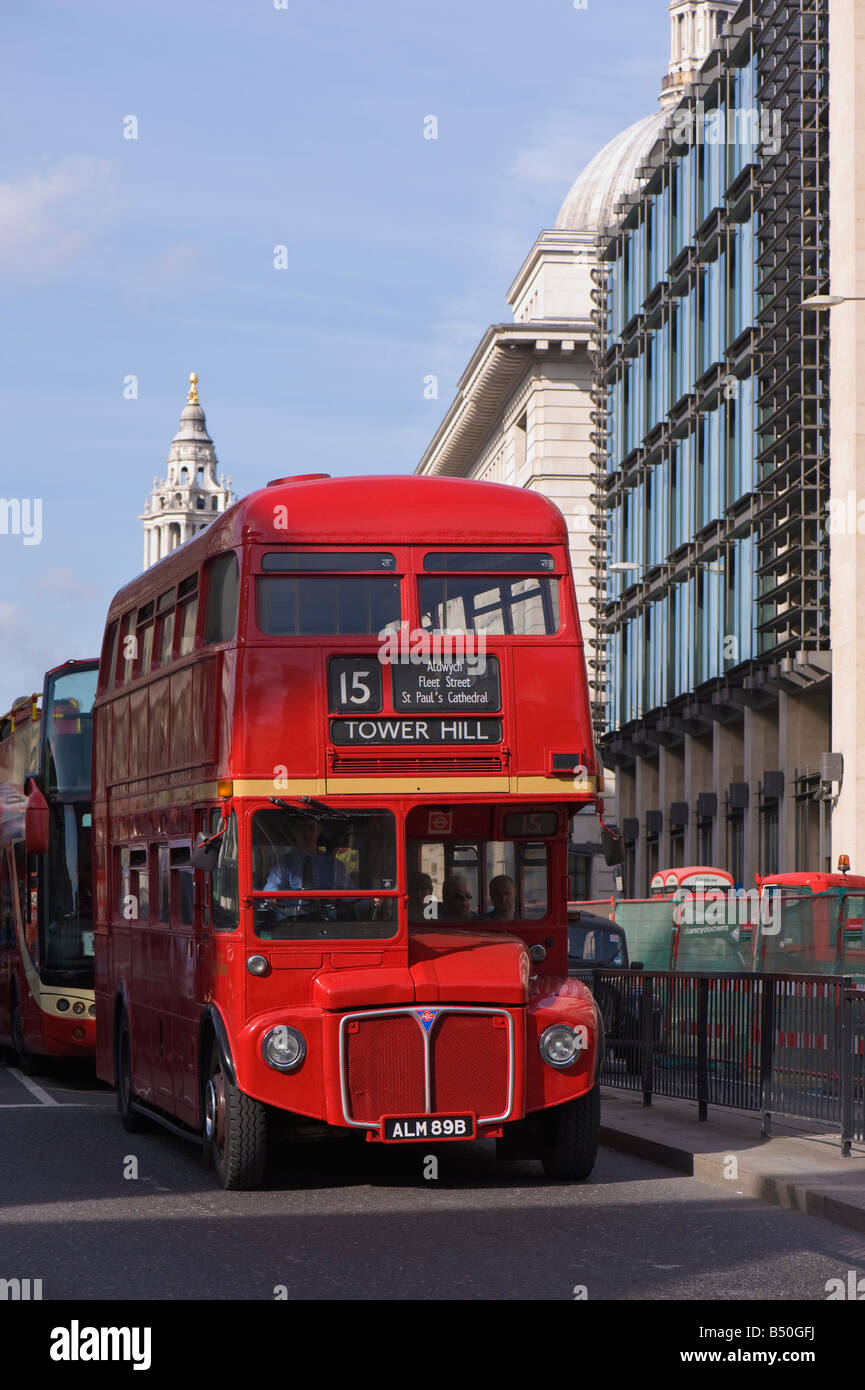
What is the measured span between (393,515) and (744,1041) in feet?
15.2

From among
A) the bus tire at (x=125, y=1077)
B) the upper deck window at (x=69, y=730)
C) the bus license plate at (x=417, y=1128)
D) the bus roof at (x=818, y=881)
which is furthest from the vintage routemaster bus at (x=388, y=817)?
the bus roof at (x=818, y=881)

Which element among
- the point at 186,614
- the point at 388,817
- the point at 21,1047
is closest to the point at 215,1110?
the point at 388,817

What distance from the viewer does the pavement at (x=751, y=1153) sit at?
12.1 meters

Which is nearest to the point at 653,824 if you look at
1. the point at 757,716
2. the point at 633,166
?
the point at 757,716

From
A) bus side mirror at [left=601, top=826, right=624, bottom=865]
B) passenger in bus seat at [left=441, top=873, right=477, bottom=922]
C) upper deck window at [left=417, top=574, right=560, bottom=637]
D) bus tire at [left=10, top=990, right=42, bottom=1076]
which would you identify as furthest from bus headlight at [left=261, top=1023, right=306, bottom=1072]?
bus tire at [left=10, top=990, right=42, bottom=1076]

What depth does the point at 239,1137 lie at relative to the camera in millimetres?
12859

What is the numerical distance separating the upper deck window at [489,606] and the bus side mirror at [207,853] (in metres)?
1.84

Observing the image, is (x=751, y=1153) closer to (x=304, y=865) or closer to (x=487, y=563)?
(x=304, y=865)

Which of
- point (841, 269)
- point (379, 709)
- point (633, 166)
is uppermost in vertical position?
point (633, 166)

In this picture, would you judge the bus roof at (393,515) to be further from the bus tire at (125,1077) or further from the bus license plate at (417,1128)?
the bus tire at (125,1077)

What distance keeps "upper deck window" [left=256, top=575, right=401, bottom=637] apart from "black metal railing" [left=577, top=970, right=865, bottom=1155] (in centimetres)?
370

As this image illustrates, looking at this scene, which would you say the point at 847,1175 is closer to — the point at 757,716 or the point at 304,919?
the point at 304,919
